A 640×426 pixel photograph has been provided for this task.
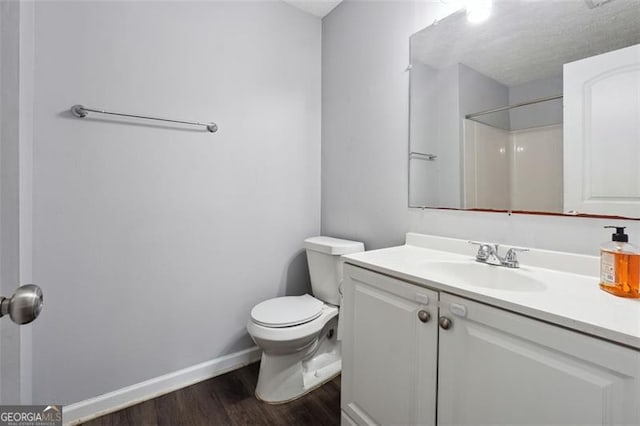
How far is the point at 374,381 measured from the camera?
1.05 meters

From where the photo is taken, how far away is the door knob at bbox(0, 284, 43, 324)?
412 millimetres

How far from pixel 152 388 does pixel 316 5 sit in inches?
98.5

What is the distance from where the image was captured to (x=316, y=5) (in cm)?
189

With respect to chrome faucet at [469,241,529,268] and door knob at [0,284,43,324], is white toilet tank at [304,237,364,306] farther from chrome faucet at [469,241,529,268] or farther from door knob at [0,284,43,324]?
door knob at [0,284,43,324]

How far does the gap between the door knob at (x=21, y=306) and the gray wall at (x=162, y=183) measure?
1084 mm

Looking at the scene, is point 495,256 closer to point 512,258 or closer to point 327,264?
→ point 512,258

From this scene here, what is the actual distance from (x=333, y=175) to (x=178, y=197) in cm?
98

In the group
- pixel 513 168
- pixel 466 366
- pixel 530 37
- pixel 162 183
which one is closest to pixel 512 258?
pixel 513 168

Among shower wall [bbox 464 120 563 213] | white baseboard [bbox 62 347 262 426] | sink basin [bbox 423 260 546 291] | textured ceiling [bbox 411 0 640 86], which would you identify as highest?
textured ceiling [bbox 411 0 640 86]

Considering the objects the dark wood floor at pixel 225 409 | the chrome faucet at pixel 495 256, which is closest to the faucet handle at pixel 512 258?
the chrome faucet at pixel 495 256

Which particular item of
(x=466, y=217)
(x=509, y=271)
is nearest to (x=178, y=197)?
(x=466, y=217)

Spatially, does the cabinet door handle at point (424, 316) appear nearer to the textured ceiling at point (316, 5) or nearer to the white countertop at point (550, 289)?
the white countertop at point (550, 289)

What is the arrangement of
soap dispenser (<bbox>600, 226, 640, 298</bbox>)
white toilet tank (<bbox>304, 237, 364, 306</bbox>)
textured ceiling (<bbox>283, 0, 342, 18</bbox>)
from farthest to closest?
textured ceiling (<bbox>283, 0, 342, 18</bbox>) < white toilet tank (<bbox>304, 237, 364, 306</bbox>) < soap dispenser (<bbox>600, 226, 640, 298</bbox>)

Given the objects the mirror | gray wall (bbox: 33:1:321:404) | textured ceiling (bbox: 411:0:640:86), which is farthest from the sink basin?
gray wall (bbox: 33:1:321:404)
